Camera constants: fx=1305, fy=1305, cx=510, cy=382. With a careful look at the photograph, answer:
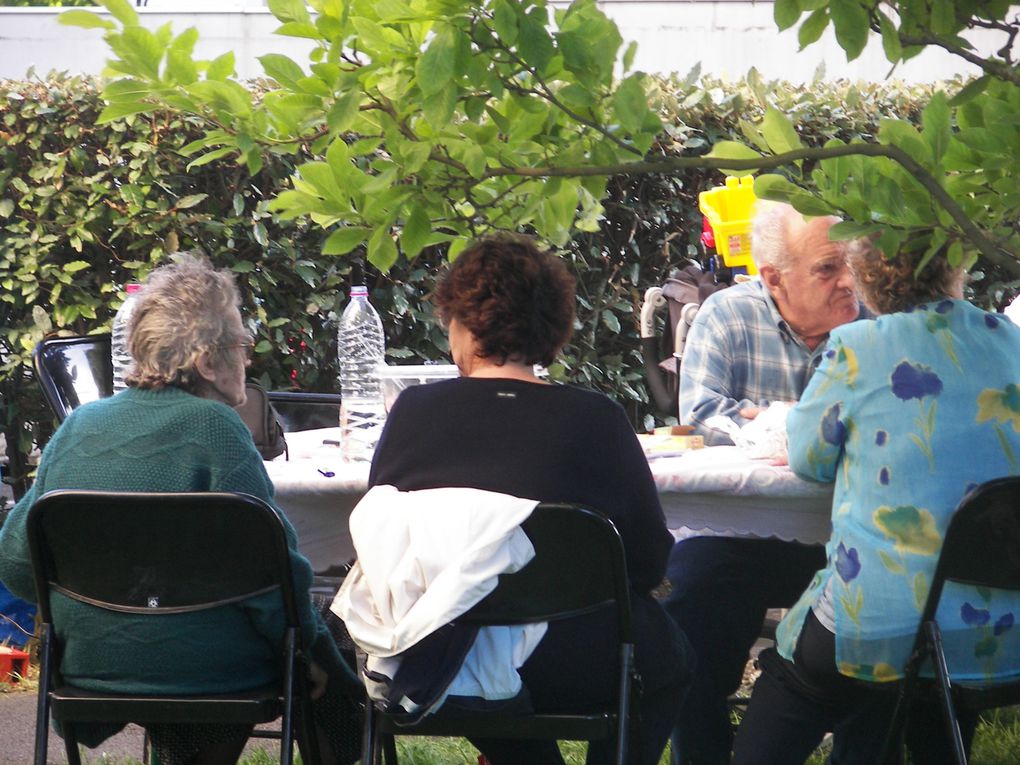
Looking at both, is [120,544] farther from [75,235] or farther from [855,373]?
[75,235]

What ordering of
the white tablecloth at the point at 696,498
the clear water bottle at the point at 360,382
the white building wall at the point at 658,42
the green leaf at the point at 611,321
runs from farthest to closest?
1. the white building wall at the point at 658,42
2. the green leaf at the point at 611,321
3. the clear water bottle at the point at 360,382
4. the white tablecloth at the point at 696,498

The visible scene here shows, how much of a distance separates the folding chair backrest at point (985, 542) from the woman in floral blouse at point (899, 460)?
5 cm

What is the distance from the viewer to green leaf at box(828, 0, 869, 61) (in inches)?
58.1

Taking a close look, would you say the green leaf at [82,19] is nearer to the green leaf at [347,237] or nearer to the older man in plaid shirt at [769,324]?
the green leaf at [347,237]

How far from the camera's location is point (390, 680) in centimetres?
242

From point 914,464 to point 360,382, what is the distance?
5.53 ft

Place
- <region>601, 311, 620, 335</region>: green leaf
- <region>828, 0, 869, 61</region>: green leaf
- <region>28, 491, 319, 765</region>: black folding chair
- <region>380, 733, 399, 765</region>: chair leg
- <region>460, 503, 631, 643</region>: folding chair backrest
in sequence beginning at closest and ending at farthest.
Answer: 1. <region>828, 0, 869, 61</region>: green leaf
2. <region>460, 503, 631, 643</region>: folding chair backrest
3. <region>28, 491, 319, 765</region>: black folding chair
4. <region>380, 733, 399, 765</region>: chair leg
5. <region>601, 311, 620, 335</region>: green leaf

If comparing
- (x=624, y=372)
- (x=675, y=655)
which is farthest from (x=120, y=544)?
(x=624, y=372)

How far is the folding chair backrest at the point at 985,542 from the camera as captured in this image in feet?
7.88

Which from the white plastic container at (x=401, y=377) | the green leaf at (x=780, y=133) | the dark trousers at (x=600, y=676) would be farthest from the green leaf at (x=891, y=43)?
the white plastic container at (x=401, y=377)

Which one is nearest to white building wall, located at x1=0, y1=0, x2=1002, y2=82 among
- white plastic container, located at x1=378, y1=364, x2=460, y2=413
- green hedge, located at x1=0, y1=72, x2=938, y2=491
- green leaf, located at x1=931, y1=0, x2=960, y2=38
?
green hedge, located at x1=0, y1=72, x2=938, y2=491

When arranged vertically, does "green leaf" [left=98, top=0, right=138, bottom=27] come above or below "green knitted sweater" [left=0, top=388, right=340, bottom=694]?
above

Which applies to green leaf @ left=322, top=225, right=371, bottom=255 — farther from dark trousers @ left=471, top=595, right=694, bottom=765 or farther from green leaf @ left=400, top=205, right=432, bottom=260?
dark trousers @ left=471, top=595, right=694, bottom=765

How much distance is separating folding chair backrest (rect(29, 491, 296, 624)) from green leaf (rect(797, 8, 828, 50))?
132 cm
